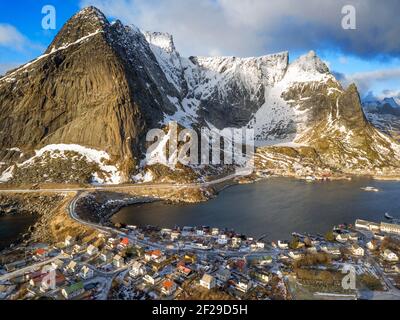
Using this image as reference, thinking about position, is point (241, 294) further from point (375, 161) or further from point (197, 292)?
point (375, 161)

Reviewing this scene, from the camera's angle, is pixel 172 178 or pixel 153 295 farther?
pixel 172 178

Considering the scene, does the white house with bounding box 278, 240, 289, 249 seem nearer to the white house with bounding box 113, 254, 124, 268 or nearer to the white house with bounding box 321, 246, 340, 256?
the white house with bounding box 321, 246, 340, 256

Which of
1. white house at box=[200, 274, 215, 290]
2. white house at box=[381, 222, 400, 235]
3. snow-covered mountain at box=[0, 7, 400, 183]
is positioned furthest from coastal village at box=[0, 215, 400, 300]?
snow-covered mountain at box=[0, 7, 400, 183]

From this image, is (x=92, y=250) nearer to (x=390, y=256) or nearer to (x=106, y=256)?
(x=106, y=256)

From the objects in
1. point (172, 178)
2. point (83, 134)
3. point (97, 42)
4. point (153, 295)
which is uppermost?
A: point (97, 42)

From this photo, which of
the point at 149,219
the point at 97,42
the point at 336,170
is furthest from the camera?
the point at 336,170
